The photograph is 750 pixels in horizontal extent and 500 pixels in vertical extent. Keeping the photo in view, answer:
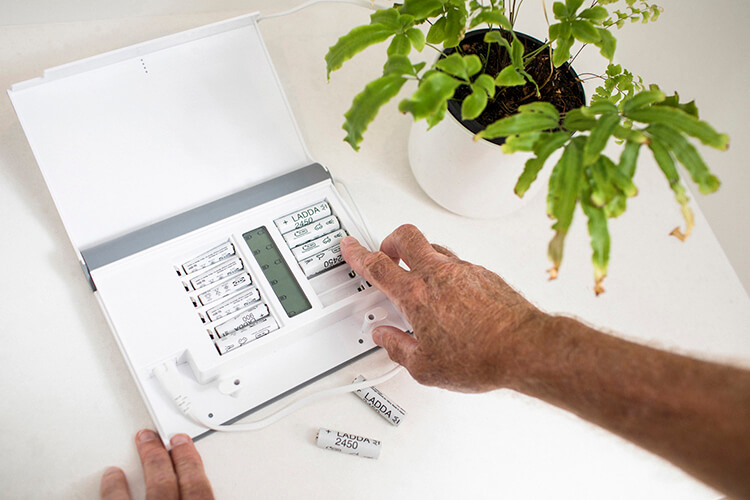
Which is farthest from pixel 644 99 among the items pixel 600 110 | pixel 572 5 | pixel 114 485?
pixel 114 485

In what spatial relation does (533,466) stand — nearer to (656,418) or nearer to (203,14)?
(656,418)

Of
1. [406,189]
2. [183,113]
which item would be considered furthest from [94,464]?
[406,189]

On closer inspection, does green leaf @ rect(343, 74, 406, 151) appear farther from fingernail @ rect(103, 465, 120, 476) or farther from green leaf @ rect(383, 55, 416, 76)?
fingernail @ rect(103, 465, 120, 476)

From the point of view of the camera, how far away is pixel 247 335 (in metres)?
0.71

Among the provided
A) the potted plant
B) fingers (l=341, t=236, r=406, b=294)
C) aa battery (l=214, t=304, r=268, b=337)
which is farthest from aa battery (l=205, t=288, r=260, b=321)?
the potted plant

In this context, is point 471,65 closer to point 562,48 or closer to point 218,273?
point 562,48

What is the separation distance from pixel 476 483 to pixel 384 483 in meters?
0.12

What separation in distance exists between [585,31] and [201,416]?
0.65m

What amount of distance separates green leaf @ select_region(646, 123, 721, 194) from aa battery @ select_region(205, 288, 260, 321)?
508 mm

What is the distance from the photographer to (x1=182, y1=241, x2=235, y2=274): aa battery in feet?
2.44

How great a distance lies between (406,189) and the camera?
0.90 m

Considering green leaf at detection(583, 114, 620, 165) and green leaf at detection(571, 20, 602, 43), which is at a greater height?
green leaf at detection(571, 20, 602, 43)

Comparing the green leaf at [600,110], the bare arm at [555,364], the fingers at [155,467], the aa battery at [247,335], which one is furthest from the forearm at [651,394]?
the fingers at [155,467]

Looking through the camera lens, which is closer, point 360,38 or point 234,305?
point 360,38
